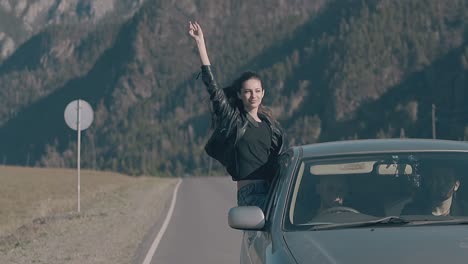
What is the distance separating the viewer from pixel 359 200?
5.79m

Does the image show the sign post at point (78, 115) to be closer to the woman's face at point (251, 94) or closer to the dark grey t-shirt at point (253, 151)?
the woman's face at point (251, 94)

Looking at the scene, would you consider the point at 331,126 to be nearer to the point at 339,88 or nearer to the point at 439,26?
the point at 339,88

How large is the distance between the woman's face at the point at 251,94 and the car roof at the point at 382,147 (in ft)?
3.03

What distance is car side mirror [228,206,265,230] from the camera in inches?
222

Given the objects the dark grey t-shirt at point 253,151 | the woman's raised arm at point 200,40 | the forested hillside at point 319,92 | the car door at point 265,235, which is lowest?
the car door at point 265,235

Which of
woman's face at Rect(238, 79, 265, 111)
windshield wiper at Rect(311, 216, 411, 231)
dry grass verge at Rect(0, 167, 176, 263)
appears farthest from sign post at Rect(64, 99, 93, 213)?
windshield wiper at Rect(311, 216, 411, 231)

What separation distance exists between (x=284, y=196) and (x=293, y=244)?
64 cm

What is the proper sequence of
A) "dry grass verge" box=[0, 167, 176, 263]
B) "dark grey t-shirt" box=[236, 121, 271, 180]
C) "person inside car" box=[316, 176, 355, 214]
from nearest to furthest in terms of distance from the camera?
"person inside car" box=[316, 176, 355, 214] → "dark grey t-shirt" box=[236, 121, 271, 180] → "dry grass verge" box=[0, 167, 176, 263]

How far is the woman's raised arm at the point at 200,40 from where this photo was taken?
24.7 ft

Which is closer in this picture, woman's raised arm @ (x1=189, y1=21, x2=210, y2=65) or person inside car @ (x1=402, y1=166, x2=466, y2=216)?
person inside car @ (x1=402, y1=166, x2=466, y2=216)

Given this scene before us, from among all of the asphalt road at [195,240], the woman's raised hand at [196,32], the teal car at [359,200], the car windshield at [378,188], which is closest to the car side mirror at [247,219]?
the teal car at [359,200]

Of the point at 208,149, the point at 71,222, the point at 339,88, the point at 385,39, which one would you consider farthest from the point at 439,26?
the point at 208,149

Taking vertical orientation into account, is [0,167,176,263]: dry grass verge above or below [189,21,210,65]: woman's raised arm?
below

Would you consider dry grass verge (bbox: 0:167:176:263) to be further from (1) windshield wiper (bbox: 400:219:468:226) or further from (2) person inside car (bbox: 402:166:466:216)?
(1) windshield wiper (bbox: 400:219:468:226)
